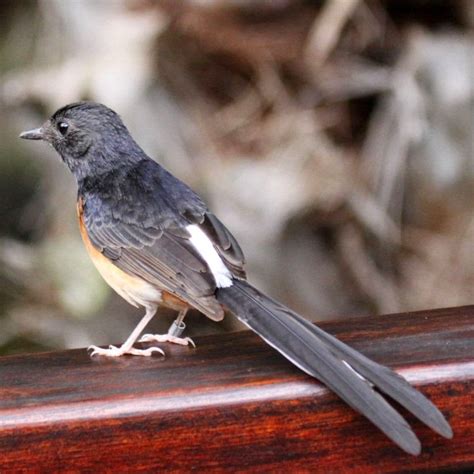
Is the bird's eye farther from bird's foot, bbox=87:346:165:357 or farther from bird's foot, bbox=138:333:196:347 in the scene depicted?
bird's foot, bbox=87:346:165:357

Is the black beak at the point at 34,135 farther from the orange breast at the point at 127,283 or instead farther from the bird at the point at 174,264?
the orange breast at the point at 127,283

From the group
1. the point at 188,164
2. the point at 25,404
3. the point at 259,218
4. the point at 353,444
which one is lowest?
the point at 259,218

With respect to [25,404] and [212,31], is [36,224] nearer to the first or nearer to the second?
[212,31]

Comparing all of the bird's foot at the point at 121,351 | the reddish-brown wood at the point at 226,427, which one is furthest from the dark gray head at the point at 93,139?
the reddish-brown wood at the point at 226,427

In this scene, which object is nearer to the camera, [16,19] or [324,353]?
[324,353]

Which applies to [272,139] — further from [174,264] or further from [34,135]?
[174,264]

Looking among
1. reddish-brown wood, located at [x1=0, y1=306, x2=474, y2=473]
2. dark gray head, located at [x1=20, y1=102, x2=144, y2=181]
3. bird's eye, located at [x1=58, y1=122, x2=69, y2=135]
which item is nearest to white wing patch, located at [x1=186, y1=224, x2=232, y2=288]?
dark gray head, located at [x1=20, y1=102, x2=144, y2=181]

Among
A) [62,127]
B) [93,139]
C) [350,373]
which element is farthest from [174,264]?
[350,373]

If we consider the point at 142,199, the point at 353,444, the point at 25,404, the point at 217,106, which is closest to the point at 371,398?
the point at 353,444
